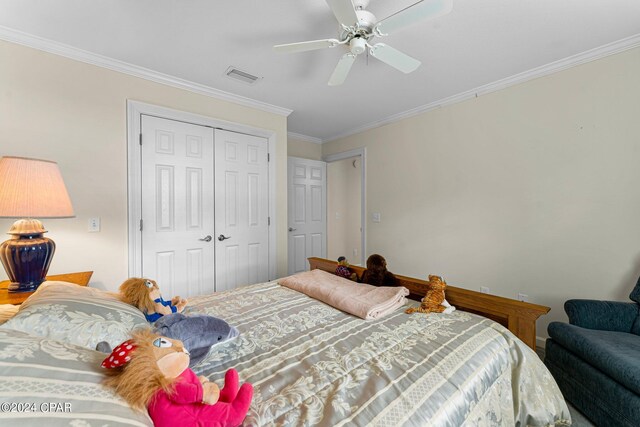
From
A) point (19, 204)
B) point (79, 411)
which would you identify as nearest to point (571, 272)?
point (79, 411)

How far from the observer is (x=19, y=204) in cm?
147

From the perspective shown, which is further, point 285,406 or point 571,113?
point 571,113

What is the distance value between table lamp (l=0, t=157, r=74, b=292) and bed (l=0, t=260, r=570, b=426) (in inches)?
26.7

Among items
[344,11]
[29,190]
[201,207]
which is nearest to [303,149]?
[201,207]

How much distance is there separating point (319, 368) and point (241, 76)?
256 centimetres

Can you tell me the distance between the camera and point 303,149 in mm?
4582

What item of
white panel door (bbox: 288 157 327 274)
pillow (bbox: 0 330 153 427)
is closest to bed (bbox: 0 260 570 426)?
pillow (bbox: 0 330 153 427)

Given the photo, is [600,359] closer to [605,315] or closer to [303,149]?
[605,315]

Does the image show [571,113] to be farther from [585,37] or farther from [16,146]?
[16,146]

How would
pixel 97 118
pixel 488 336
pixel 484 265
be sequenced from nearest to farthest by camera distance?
pixel 488 336, pixel 97 118, pixel 484 265

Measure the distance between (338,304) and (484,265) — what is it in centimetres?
197

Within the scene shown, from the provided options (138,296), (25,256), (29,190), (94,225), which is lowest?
(138,296)

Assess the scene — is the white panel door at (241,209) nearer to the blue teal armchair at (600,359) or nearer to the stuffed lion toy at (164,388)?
the stuffed lion toy at (164,388)

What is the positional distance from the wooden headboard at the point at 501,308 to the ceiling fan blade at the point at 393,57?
4.94ft
